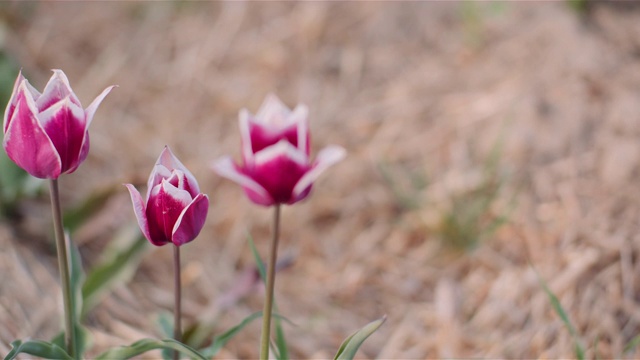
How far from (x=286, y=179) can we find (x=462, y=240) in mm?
1008

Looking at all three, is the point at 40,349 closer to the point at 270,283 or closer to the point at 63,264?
the point at 63,264

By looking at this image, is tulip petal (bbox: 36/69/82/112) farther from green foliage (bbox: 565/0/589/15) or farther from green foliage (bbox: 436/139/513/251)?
green foliage (bbox: 565/0/589/15)

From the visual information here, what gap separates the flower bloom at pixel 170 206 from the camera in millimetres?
1011

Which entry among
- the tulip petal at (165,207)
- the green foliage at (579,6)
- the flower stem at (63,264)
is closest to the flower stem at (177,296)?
the tulip petal at (165,207)

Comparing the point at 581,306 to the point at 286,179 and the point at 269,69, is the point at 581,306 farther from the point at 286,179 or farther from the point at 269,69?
the point at 269,69

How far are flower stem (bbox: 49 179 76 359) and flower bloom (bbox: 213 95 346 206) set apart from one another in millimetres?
241

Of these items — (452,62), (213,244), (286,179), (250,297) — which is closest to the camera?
(286,179)

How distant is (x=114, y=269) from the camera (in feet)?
5.50

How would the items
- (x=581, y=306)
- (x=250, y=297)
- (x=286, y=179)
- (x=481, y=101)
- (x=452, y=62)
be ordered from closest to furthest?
(x=286, y=179) < (x=581, y=306) < (x=250, y=297) < (x=481, y=101) < (x=452, y=62)

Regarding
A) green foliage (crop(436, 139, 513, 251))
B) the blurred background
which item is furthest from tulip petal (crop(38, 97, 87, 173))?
green foliage (crop(436, 139, 513, 251))

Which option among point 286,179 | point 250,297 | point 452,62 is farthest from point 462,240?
point 286,179

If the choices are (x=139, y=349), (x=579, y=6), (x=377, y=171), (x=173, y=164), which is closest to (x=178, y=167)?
(x=173, y=164)

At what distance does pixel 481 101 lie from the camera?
7.70ft

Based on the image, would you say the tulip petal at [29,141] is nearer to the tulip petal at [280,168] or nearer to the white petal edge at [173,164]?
the white petal edge at [173,164]
